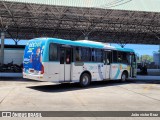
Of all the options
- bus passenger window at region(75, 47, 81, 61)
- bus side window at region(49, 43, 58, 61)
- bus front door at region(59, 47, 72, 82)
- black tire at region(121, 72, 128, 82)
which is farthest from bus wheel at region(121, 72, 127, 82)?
bus side window at region(49, 43, 58, 61)

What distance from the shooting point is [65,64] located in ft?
45.6

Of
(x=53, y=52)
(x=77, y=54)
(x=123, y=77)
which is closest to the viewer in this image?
(x=53, y=52)

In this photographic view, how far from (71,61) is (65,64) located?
0.56 m

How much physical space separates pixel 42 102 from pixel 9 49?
899 inches

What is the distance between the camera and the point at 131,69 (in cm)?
2011

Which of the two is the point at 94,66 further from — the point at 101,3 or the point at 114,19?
the point at 114,19

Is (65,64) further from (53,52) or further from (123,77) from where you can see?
(123,77)

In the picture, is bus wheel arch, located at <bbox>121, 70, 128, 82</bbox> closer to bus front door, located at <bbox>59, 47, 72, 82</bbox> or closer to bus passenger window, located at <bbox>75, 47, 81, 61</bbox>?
bus passenger window, located at <bbox>75, 47, 81, 61</bbox>

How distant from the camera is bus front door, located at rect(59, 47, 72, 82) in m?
13.7

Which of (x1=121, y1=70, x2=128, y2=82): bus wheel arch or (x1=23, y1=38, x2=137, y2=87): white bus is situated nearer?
(x1=23, y1=38, x2=137, y2=87): white bus

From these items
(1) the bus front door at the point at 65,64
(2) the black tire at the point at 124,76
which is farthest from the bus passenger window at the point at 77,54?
(2) the black tire at the point at 124,76

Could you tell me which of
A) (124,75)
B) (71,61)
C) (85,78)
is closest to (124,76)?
(124,75)

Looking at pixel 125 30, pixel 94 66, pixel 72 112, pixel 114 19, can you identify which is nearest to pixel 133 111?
pixel 72 112

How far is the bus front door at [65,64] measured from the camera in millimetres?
13672
